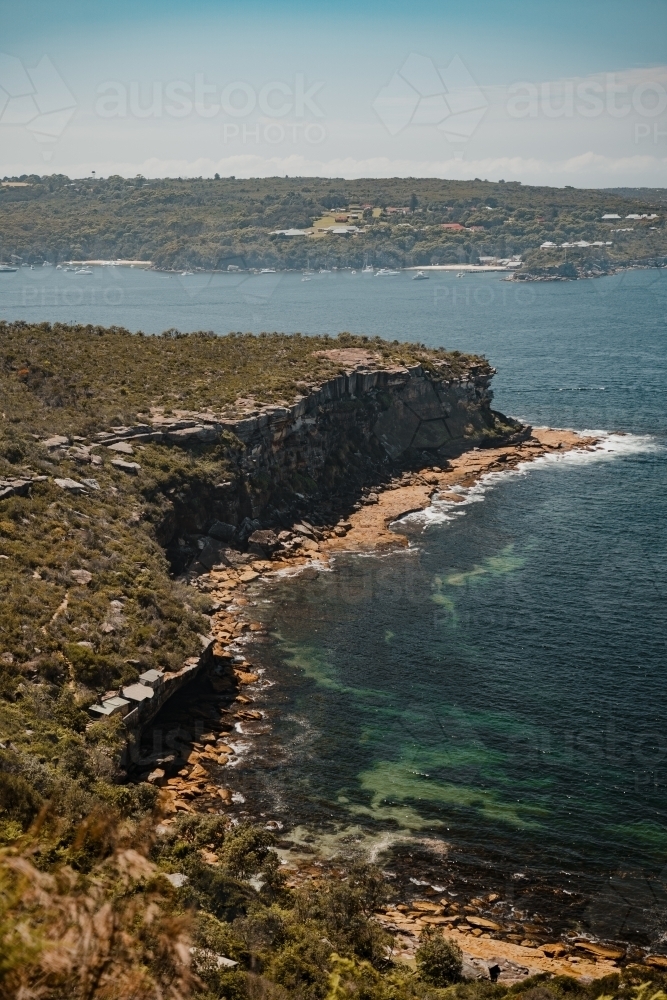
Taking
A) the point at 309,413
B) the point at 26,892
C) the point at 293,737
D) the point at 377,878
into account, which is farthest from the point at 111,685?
the point at 309,413

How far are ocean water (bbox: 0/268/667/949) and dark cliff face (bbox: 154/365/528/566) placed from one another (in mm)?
7970

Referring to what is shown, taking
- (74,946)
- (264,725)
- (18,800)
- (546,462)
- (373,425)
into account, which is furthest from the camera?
(546,462)

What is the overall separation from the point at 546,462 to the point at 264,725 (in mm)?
49181

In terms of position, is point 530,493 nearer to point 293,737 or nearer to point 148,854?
point 293,737

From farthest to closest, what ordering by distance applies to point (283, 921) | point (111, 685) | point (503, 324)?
1. point (503, 324)
2. point (111, 685)
3. point (283, 921)

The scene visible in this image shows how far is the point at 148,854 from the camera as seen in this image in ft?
93.4

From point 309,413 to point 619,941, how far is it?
52.7 metres

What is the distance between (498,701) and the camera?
44844 millimetres

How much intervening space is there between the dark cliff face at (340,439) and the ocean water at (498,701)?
7.97m

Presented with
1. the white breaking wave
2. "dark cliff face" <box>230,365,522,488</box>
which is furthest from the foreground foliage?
"dark cliff face" <box>230,365,522,488</box>

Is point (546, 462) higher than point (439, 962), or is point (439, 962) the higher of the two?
point (546, 462)

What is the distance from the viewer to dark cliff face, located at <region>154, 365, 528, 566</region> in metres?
67.6

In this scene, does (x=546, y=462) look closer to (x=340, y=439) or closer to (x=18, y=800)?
(x=340, y=439)

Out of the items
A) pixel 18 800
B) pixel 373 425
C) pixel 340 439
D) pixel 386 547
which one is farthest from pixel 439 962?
pixel 373 425
